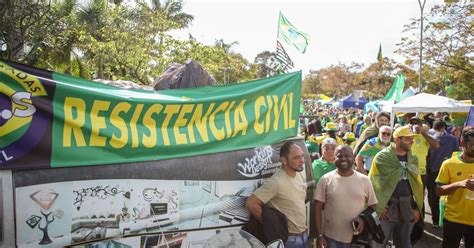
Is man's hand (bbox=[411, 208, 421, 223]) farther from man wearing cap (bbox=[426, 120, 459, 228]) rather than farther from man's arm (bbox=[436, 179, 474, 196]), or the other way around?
man wearing cap (bbox=[426, 120, 459, 228])

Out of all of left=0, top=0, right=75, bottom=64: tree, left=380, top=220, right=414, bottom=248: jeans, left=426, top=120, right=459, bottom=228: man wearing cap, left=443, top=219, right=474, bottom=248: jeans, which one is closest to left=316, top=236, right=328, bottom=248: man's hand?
left=380, top=220, right=414, bottom=248: jeans

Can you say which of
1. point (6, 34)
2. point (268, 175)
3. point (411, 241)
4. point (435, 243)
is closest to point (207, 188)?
point (268, 175)

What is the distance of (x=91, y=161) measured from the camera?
8.77 ft

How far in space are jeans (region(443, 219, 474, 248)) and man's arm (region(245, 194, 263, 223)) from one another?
2.22 metres

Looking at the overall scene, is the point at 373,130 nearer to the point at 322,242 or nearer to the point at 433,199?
the point at 433,199

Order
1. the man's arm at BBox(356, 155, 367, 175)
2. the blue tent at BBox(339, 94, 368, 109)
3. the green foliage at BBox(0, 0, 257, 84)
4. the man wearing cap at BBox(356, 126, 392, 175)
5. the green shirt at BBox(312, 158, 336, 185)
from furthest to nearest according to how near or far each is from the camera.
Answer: the blue tent at BBox(339, 94, 368, 109)
the green foliage at BBox(0, 0, 257, 84)
the man wearing cap at BBox(356, 126, 392, 175)
the man's arm at BBox(356, 155, 367, 175)
the green shirt at BBox(312, 158, 336, 185)

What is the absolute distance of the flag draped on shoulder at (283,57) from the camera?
5775 millimetres

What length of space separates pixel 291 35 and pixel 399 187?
2.64 m

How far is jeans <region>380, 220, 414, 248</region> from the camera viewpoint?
450 cm

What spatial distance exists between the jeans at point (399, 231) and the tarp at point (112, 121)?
178cm

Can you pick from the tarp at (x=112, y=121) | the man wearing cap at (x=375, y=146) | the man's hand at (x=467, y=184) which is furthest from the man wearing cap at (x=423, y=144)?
the tarp at (x=112, y=121)

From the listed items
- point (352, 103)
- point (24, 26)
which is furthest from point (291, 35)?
point (352, 103)

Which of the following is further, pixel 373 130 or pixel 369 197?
pixel 373 130

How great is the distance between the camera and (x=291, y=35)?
593 centimetres
